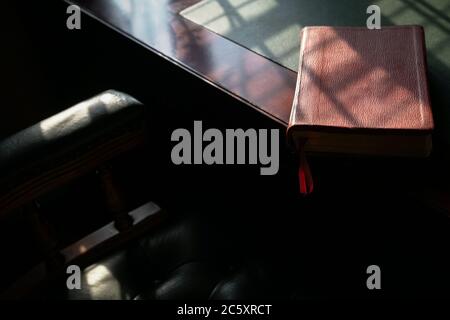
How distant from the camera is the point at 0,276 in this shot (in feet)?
4.73

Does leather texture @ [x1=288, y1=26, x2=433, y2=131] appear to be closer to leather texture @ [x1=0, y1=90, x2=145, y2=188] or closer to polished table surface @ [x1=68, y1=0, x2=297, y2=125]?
polished table surface @ [x1=68, y1=0, x2=297, y2=125]

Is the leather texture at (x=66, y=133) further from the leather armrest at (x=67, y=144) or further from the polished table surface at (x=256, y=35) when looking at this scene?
the polished table surface at (x=256, y=35)

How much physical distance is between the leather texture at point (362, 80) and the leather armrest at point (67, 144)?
34 cm

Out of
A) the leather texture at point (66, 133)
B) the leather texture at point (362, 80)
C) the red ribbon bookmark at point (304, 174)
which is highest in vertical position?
the leather texture at point (362, 80)

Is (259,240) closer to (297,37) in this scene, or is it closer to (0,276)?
(297,37)

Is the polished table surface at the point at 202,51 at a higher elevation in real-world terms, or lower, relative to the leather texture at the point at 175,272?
higher

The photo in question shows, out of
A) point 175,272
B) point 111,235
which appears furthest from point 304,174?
point 111,235

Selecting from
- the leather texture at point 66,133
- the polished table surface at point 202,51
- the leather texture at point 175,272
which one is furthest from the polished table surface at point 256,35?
the leather texture at point 175,272

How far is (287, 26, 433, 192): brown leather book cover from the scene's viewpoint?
35.1 inches

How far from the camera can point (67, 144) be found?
3.42 ft

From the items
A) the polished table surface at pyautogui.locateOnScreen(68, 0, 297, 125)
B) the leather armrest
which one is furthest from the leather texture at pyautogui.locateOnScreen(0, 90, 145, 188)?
the polished table surface at pyautogui.locateOnScreen(68, 0, 297, 125)

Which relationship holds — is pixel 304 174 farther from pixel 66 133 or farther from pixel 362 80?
pixel 66 133

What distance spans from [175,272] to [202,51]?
44 centimetres

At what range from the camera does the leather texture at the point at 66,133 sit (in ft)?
3.29
